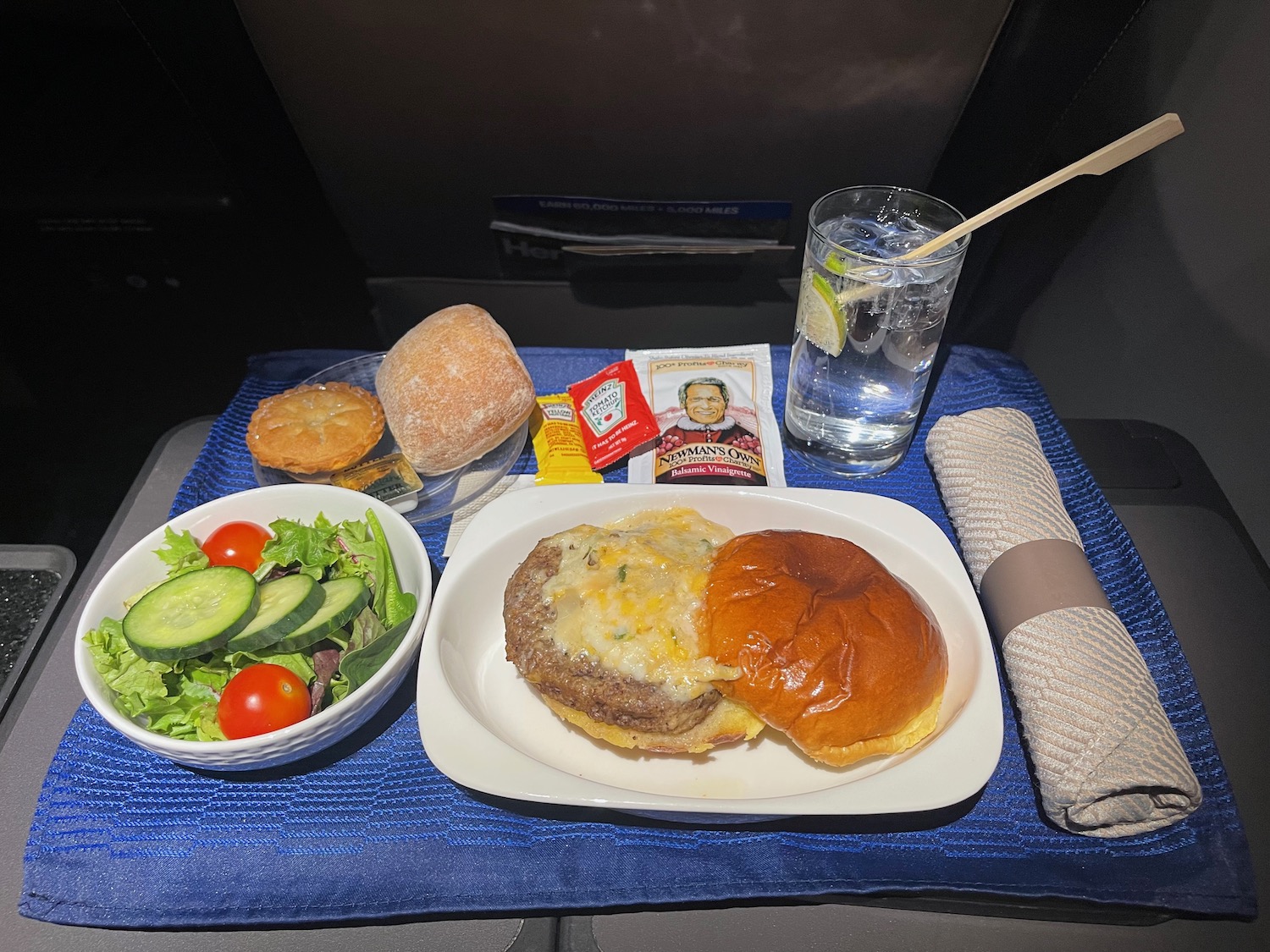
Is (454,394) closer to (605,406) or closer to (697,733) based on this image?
(605,406)

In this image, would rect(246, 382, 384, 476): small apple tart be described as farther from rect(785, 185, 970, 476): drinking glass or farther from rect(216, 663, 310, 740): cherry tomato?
rect(785, 185, 970, 476): drinking glass

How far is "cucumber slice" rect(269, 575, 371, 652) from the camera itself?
1072 mm

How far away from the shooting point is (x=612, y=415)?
1.53m

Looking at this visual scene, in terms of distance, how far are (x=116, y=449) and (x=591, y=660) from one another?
1.64m

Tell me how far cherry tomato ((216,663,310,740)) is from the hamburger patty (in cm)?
30

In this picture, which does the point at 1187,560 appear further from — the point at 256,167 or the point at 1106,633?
the point at 256,167

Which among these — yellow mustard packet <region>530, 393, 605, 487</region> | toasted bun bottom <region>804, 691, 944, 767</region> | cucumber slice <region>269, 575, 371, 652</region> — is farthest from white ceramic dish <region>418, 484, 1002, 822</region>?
yellow mustard packet <region>530, 393, 605, 487</region>

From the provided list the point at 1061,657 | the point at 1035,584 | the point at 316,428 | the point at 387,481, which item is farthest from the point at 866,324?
the point at 316,428

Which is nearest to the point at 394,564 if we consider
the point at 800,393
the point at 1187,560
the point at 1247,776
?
the point at 800,393

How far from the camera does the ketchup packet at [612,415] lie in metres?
1.50

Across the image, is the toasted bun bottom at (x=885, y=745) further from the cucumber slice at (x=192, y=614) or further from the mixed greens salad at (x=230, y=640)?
the cucumber slice at (x=192, y=614)

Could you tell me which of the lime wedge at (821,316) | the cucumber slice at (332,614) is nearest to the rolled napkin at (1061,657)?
the lime wedge at (821,316)

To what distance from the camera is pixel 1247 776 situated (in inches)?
45.6

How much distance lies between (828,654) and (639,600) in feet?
0.86
